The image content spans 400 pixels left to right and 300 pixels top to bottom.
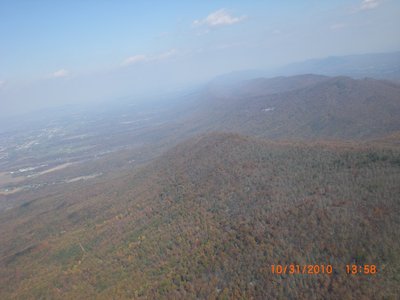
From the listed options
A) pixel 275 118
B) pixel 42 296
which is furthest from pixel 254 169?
pixel 275 118

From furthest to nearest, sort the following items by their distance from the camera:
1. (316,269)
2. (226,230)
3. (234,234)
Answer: (226,230) → (234,234) → (316,269)

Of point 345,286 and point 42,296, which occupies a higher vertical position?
point 345,286

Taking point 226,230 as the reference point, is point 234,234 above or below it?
above

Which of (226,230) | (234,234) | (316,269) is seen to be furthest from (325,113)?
(316,269)

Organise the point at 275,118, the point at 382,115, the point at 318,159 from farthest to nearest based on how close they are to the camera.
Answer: the point at 275,118 < the point at 382,115 < the point at 318,159

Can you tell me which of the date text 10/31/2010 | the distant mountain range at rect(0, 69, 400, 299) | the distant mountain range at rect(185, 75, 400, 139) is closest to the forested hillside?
the distant mountain range at rect(0, 69, 400, 299)

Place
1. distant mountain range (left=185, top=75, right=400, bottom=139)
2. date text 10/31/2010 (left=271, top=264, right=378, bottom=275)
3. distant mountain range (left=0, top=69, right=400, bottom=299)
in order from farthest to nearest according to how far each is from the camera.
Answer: distant mountain range (left=185, top=75, right=400, bottom=139), distant mountain range (left=0, top=69, right=400, bottom=299), date text 10/31/2010 (left=271, top=264, right=378, bottom=275)

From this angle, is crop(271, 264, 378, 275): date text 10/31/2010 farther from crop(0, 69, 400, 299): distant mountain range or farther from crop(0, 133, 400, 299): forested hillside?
crop(0, 133, 400, 299): forested hillside

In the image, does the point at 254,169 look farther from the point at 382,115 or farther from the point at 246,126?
the point at 246,126

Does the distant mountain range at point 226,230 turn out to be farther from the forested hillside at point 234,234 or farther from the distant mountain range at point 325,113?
the distant mountain range at point 325,113

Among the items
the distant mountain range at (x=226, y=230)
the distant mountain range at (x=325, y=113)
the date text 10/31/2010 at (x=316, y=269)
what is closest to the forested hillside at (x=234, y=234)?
the distant mountain range at (x=226, y=230)

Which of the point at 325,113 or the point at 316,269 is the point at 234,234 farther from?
the point at 325,113
